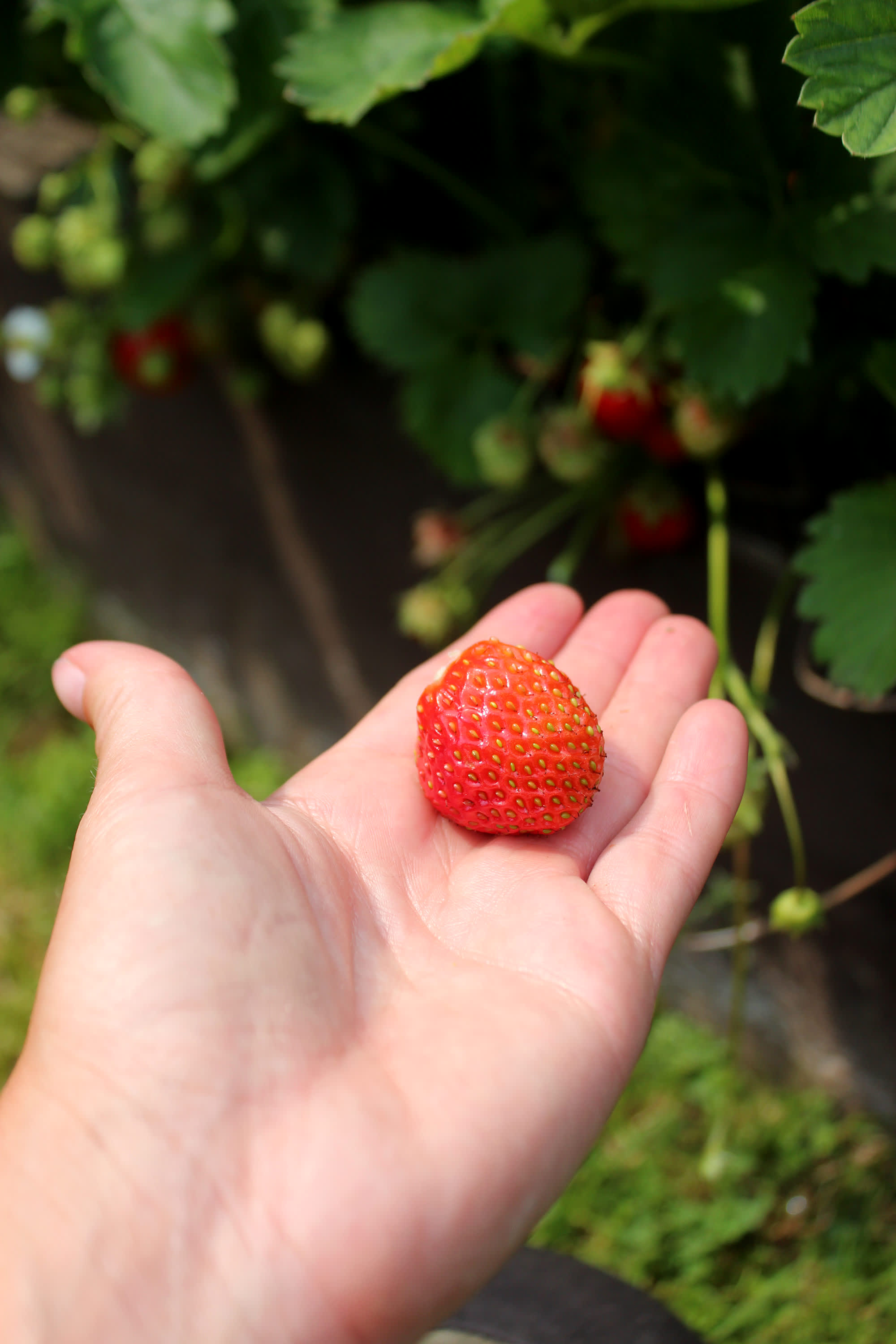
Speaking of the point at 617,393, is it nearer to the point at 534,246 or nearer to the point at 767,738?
the point at 534,246

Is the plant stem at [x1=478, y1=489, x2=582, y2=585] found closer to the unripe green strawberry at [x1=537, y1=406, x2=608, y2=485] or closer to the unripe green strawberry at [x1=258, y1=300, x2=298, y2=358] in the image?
the unripe green strawberry at [x1=537, y1=406, x2=608, y2=485]

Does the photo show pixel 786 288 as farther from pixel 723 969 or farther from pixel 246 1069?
pixel 723 969

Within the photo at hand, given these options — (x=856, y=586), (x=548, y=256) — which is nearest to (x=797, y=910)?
(x=856, y=586)

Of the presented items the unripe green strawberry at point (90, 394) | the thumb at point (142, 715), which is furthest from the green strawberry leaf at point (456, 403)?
the unripe green strawberry at point (90, 394)

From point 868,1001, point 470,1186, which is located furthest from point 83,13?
point 868,1001

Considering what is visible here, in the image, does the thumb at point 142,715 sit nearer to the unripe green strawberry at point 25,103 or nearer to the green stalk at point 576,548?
the green stalk at point 576,548

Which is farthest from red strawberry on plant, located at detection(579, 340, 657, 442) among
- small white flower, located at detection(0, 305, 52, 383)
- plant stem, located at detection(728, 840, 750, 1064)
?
small white flower, located at detection(0, 305, 52, 383)
